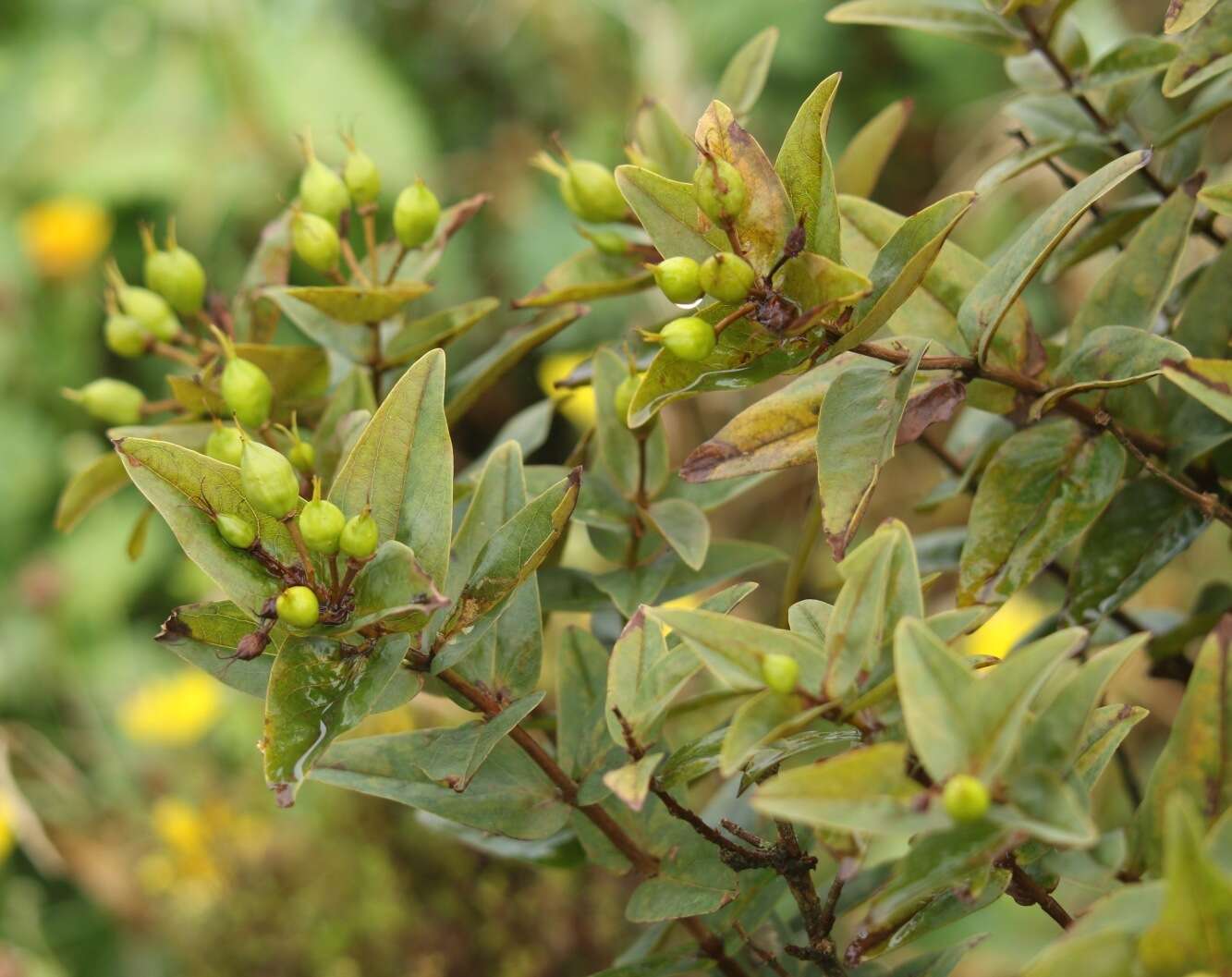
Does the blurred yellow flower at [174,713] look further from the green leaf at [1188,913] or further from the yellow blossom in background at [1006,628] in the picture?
the green leaf at [1188,913]

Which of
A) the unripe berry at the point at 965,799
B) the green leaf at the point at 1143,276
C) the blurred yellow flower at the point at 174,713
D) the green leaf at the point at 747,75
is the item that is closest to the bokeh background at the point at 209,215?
the blurred yellow flower at the point at 174,713

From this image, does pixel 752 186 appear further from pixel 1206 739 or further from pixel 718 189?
pixel 1206 739

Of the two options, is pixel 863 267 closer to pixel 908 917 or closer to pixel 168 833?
pixel 908 917

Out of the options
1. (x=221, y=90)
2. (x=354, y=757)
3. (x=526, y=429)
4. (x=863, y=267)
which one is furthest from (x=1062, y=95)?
(x=221, y=90)

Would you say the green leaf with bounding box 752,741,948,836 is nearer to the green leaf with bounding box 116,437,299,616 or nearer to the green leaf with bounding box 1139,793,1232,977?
the green leaf with bounding box 1139,793,1232,977

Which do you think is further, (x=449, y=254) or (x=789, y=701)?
(x=449, y=254)

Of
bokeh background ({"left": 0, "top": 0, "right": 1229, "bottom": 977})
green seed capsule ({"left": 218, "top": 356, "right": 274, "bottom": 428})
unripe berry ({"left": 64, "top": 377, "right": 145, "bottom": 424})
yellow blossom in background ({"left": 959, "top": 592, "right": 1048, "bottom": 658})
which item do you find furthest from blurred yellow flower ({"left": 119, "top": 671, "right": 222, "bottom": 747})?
green seed capsule ({"left": 218, "top": 356, "right": 274, "bottom": 428})

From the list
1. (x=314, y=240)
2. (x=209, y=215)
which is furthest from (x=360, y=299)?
(x=209, y=215)
